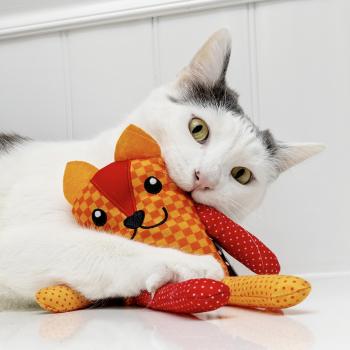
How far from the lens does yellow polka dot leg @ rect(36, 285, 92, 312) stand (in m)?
0.98

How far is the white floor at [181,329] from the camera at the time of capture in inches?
28.7

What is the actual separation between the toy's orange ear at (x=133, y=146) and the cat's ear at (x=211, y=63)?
263 mm

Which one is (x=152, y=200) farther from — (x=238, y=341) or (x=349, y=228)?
(x=349, y=228)

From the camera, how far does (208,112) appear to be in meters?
1.24

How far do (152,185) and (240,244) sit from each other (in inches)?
8.6

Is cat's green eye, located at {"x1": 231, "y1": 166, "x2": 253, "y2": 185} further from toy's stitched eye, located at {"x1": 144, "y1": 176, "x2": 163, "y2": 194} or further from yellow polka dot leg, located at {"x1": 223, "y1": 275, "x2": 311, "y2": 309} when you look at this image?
yellow polka dot leg, located at {"x1": 223, "y1": 275, "x2": 311, "y2": 309}

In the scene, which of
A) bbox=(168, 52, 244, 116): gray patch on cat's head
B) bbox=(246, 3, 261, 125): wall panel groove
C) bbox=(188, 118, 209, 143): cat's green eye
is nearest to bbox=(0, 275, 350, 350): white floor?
bbox=(188, 118, 209, 143): cat's green eye

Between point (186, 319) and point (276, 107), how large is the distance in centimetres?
105

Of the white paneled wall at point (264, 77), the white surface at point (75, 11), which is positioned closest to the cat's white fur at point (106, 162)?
the white paneled wall at point (264, 77)

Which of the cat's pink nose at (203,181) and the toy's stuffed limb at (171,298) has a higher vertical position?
the cat's pink nose at (203,181)

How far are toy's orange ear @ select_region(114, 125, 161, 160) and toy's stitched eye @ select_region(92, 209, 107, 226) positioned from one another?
14 centimetres

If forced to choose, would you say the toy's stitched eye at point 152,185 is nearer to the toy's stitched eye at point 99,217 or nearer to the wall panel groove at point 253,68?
the toy's stitched eye at point 99,217

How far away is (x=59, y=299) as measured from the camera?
98 cm

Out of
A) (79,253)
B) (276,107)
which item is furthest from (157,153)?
(276,107)
